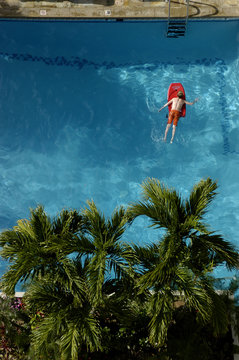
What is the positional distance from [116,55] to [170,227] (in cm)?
719

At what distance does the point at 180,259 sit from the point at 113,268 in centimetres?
94

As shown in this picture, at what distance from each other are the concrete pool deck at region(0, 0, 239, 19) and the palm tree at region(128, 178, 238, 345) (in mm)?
7168

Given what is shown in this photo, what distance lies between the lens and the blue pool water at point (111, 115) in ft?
31.8

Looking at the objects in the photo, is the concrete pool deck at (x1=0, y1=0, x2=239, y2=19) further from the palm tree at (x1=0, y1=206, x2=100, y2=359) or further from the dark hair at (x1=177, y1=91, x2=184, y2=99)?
the palm tree at (x1=0, y1=206, x2=100, y2=359)

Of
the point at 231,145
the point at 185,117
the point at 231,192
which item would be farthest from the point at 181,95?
the point at 231,192

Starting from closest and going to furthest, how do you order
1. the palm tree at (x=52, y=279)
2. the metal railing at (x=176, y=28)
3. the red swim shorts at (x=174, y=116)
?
the palm tree at (x=52, y=279) → the red swim shorts at (x=174, y=116) → the metal railing at (x=176, y=28)

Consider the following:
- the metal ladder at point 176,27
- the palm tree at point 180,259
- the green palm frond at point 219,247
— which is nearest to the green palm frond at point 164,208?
the palm tree at point 180,259

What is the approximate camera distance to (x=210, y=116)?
1017cm

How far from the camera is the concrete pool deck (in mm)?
10484

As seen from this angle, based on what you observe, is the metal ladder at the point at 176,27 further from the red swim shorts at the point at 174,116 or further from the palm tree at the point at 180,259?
the palm tree at the point at 180,259

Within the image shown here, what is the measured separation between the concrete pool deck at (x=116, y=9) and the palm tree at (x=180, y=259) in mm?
7168

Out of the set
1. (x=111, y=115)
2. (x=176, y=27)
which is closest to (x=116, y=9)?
(x=176, y=27)

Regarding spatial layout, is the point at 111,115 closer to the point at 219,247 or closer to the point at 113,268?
the point at 113,268

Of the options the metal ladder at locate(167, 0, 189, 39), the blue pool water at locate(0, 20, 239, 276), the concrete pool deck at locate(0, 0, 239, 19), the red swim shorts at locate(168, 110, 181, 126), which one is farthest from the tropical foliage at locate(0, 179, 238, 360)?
the concrete pool deck at locate(0, 0, 239, 19)
